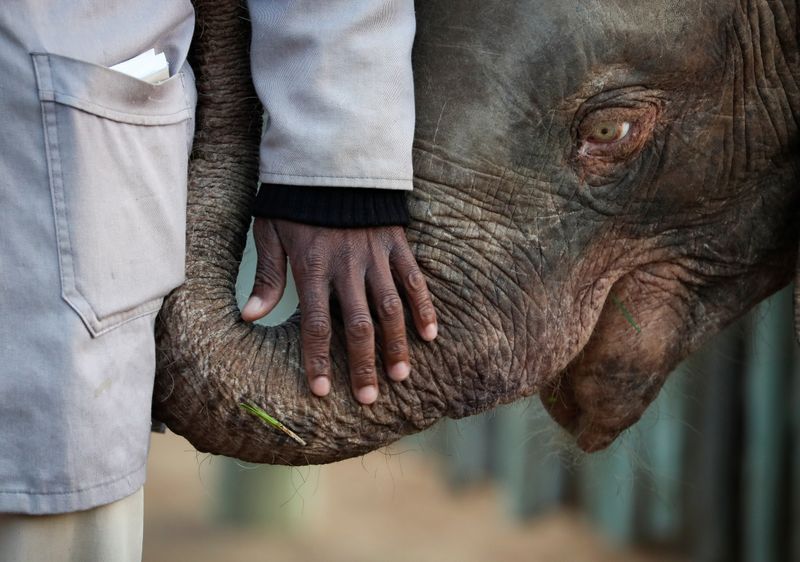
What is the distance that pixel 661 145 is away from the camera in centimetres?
277

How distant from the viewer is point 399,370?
2.41 metres

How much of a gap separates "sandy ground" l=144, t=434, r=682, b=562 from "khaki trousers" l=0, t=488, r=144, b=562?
4.00m

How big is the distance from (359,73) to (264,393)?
23.4 inches

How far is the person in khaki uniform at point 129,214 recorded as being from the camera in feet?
6.65

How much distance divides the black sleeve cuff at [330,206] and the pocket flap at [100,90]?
0.24m

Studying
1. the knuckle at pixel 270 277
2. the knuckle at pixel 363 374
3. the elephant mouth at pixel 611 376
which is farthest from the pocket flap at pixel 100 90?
the elephant mouth at pixel 611 376

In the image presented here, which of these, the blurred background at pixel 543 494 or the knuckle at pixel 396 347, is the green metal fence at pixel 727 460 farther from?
the knuckle at pixel 396 347

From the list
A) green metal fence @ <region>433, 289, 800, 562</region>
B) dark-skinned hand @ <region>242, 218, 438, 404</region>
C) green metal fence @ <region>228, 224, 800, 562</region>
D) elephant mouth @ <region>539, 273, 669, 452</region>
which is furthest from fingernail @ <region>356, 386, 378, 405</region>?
green metal fence @ <region>433, 289, 800, 562</region>

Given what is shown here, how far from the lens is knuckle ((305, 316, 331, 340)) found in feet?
7.66

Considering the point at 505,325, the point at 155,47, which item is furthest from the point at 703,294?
the point at 155,47

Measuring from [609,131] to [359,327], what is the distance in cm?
73

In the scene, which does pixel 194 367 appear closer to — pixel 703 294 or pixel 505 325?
pixel 505 325

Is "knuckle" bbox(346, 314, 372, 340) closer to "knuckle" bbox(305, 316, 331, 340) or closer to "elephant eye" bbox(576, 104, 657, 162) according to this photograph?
"knuckle" bbox(305, 316, 331, 340)

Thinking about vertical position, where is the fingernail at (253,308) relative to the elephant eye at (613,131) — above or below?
below
